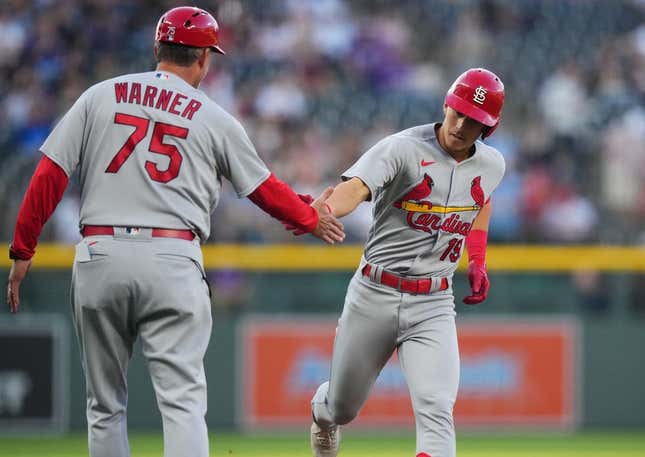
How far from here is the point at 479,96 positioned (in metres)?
5.00

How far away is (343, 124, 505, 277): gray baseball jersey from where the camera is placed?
16.6ft

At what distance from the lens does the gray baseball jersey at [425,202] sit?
16.6 ft

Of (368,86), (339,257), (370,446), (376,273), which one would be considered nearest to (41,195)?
(376,273)

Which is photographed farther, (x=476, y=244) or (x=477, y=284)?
(x=476, y=244)

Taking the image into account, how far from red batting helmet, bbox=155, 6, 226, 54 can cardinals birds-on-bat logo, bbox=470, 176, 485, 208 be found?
1426 millimetres

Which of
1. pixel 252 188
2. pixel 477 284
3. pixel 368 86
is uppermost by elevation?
pixel 368 86

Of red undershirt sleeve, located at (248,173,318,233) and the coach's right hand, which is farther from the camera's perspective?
the coach's right hand

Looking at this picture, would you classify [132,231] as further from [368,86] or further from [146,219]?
[368,86]

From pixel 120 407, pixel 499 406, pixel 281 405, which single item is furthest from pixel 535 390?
pixel 120 407

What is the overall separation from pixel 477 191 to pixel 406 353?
0.79 m

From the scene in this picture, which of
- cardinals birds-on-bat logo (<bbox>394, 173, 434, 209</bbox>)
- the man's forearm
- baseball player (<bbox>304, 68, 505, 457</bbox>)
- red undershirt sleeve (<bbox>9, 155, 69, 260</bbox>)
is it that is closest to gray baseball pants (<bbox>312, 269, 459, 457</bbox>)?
baseball player (<bbox>304, 68, 505, 457</bbox>)

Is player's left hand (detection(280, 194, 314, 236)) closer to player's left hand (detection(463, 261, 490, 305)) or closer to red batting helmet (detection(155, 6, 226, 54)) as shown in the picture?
red batting helmet (detection(155, 6, 226, 54))

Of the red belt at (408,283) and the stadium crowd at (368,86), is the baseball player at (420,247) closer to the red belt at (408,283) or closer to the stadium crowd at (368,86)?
the red belt at (408,283)

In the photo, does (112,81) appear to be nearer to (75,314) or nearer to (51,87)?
(75,314)
